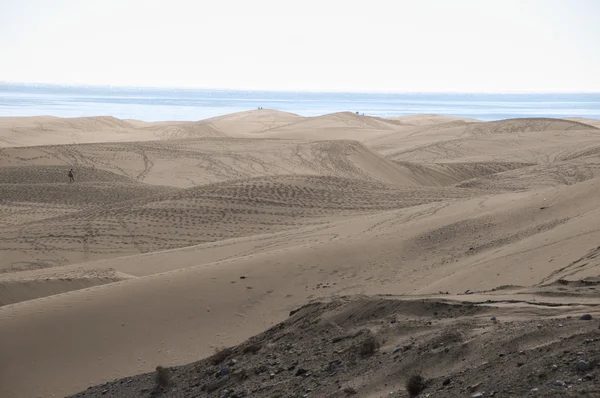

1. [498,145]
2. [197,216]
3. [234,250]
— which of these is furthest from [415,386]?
[498,145]

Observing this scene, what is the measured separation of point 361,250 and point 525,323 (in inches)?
286

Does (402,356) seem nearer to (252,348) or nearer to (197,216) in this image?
(252,348)

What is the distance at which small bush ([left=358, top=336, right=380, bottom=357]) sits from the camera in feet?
21.8

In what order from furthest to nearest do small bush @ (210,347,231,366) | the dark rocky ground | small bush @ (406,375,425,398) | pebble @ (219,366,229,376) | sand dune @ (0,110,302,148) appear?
sand dune @ (0,110,302,148)
small bush @ (210,347,231,366)
pebble @ (219,366,229,376)
small bush @ (406,375,425,398)
the dark rocky ground

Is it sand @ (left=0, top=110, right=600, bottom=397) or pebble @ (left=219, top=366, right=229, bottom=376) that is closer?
pebble @ (left=219, top=366, right=229, bottom=376)

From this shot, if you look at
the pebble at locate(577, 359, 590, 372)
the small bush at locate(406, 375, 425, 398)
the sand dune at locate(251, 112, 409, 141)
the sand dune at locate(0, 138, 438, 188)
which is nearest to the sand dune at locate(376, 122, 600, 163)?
the sand dune at locate(251, 112, 409, 141)

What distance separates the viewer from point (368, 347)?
6648mm

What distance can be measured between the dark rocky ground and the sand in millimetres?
98

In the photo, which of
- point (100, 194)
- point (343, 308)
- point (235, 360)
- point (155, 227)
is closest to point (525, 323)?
point (343, 308)

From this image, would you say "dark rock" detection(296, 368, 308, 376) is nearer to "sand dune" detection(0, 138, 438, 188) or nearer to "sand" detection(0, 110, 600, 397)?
"sand" detection(0, 110, 600, 397)

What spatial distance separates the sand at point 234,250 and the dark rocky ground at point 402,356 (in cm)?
10

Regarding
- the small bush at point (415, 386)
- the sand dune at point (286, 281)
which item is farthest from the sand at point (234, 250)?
the small bush at point (415, 386)

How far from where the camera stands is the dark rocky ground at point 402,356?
5215mm

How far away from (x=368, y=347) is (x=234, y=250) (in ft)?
29.8
